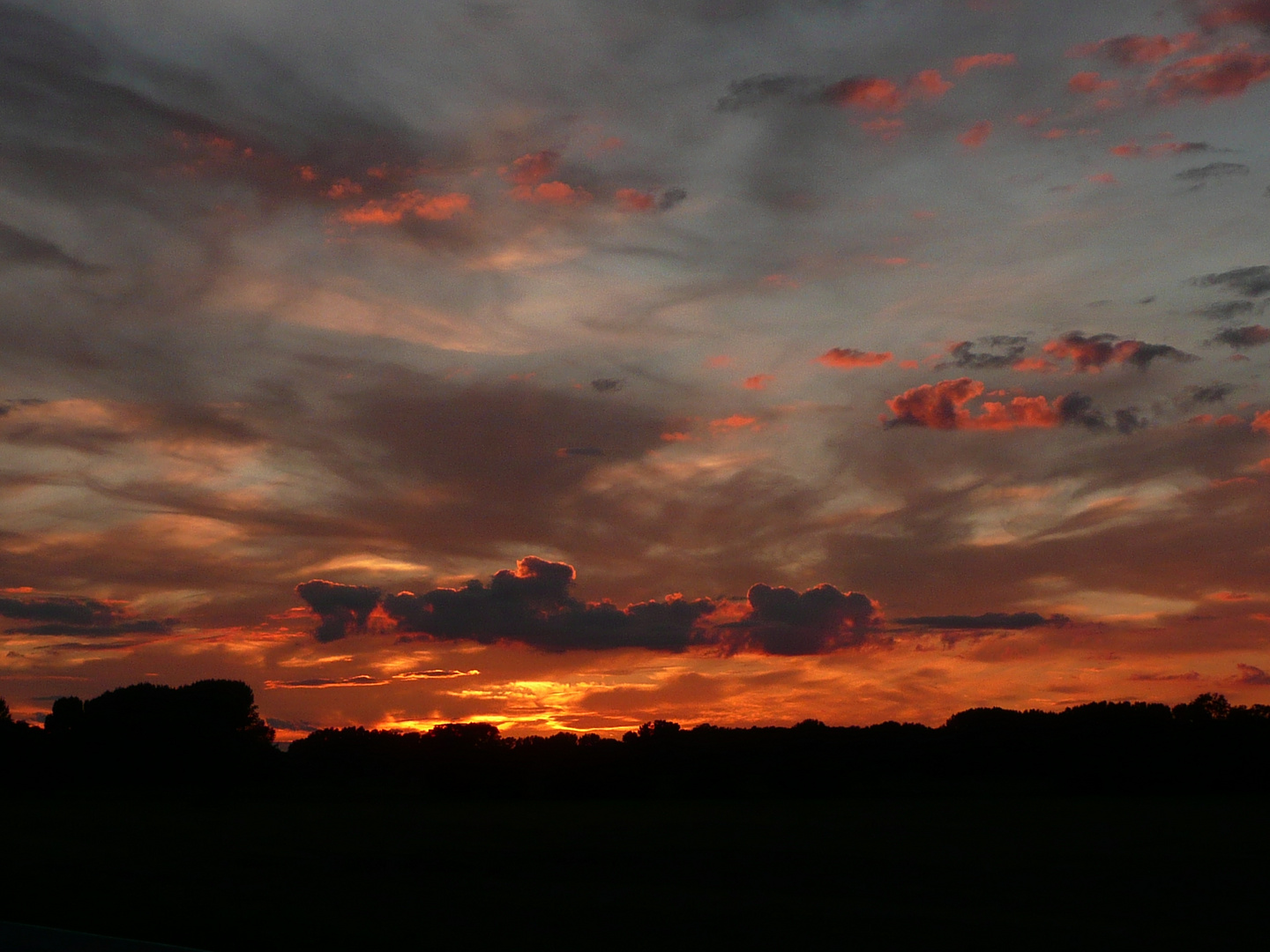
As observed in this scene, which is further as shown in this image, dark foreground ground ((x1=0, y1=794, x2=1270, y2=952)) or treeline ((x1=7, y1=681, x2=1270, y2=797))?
treeline ((x1=7, y1=681, x2=1270, y2=797))

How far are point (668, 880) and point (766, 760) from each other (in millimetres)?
67638

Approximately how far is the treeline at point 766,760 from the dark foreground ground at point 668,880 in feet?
80.6

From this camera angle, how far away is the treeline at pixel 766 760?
94.4 m

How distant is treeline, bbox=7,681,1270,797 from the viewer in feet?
310

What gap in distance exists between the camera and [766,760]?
345ft

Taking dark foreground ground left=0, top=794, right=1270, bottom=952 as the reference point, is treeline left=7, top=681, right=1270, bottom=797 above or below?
above

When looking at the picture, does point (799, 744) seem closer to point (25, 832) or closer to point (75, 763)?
point (25, 832)

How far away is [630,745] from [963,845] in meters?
65.7

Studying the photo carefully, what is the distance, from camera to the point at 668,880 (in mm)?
39500

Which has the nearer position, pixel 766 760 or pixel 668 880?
pixel 668 880

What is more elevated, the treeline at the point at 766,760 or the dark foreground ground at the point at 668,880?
the treeline at the point at 766,760

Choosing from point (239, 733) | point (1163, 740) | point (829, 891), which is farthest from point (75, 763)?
point (829, 891)

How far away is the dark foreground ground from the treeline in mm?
24552

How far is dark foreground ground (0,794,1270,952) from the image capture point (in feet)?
92.5
